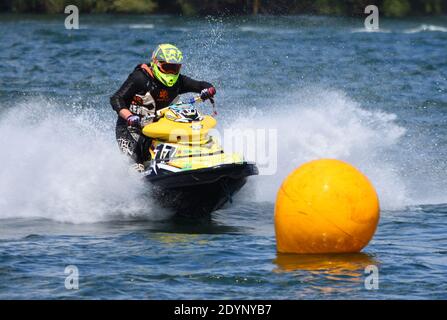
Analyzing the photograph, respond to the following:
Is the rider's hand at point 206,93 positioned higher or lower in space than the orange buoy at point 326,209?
higher

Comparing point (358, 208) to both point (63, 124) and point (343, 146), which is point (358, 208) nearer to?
point (343, 146)

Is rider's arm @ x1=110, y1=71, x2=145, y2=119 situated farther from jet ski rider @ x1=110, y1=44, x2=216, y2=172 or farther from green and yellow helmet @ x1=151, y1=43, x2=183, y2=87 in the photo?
green and yellow helmet @ x1=151, y1=43, x2=183, y2=87

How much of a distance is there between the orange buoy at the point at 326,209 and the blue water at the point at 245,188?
0.18 metres

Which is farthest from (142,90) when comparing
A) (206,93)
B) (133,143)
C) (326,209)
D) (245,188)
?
(326,209)

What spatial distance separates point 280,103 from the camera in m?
19.3

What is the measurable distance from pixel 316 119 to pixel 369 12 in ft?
82.8

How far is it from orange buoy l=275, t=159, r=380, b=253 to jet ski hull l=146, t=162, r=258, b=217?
1.63 m

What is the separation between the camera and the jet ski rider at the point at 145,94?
12.2m

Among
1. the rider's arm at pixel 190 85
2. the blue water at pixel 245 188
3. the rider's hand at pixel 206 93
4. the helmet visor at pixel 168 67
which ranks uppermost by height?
the helmet visor at pixel 168 67

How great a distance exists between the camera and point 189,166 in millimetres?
11516

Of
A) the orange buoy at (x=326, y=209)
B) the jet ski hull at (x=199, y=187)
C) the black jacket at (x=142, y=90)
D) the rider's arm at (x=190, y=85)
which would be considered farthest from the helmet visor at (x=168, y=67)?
the orange buoy at (x=326, y=209)

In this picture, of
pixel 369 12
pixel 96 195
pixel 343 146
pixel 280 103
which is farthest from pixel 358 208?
pixel 369 12

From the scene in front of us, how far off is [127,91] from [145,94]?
0.81 feet

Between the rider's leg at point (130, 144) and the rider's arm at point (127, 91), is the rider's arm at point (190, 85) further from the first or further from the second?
the rider's leg at point (130, 144)
